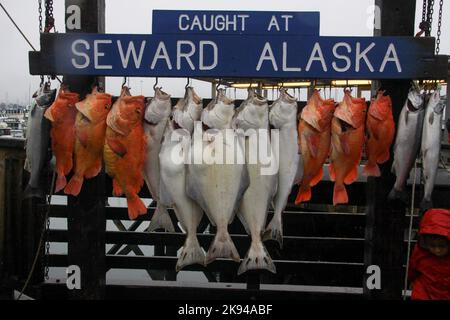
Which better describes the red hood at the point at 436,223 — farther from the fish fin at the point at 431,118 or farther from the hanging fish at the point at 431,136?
the fish fin at the point at 431,118

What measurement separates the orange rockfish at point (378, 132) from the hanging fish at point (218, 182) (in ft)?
2.35

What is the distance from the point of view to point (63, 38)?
2564 millimetres

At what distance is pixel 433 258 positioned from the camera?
2578 millimetres

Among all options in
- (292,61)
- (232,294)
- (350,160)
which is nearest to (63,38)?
(292,61)

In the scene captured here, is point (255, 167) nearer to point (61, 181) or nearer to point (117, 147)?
point (117, 147)

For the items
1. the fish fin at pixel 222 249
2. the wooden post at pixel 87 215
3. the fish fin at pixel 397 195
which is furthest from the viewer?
the wooden post at pixel 87 215

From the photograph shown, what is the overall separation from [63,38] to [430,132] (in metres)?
2.08

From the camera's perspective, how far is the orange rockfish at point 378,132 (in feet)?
8.16

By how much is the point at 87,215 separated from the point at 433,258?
2056 millimetres

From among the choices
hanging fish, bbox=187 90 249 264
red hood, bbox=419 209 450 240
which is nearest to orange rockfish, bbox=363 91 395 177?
red hood, bbox=419 209 450 240

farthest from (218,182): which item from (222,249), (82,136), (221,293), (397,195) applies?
(221,293)

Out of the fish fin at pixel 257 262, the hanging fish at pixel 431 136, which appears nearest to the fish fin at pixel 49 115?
the fish fin at pixel 257 262

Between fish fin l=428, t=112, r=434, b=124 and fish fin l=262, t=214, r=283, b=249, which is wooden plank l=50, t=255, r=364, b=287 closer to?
fish fin l=262, t=214, r=283, b=249
